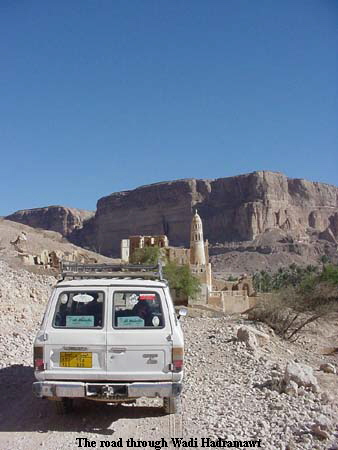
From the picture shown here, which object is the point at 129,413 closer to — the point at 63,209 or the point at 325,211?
the point at 325,211

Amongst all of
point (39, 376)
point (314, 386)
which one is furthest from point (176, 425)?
point (314, 386)

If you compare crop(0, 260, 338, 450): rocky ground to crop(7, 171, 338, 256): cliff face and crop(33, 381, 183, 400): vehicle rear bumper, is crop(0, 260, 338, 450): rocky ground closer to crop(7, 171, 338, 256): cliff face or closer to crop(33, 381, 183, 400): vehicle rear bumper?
crop(33, 381, 183, 400): vehicle rear bumper

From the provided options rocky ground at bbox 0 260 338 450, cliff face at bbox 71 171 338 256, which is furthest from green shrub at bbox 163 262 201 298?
cliff face at bbox 71 171 338 256

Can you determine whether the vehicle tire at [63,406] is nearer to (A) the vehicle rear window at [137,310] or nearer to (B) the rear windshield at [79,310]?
(B) the rear windshield at [79,310]

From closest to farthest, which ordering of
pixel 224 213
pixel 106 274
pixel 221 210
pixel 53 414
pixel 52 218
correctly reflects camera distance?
pixel 53 414 < pixel 106 274 < pixel 224 213 < pixel 221 210 < pixel 52 218

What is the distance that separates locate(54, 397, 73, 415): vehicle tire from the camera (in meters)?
6.41

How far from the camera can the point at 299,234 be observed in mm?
139500

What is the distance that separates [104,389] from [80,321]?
80 cm

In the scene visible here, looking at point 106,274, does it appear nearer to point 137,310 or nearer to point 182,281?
point 137,310

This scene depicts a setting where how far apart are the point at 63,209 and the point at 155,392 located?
192676 millimetres

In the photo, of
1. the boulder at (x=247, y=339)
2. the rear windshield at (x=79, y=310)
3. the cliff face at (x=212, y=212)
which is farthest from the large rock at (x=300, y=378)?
the cliff face at (x=212, y=212)

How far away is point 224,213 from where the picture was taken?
6353 inches

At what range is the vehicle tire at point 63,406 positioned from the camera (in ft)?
21.0

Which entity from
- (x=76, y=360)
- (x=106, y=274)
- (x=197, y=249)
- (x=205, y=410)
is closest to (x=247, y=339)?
(x=205, y=410)
